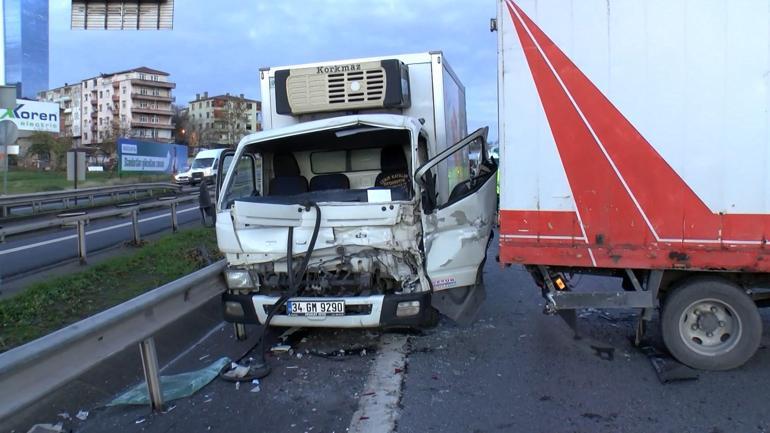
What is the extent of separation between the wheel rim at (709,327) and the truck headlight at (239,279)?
147 inches

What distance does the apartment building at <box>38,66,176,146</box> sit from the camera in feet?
413

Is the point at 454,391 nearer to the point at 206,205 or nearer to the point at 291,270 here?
the point at 291,270

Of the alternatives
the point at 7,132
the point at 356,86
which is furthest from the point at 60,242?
the point at 356,86

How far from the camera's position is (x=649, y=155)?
4684 millimetres

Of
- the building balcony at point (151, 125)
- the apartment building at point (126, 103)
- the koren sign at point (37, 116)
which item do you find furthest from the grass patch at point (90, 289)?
the apartment building at point (126, 103)

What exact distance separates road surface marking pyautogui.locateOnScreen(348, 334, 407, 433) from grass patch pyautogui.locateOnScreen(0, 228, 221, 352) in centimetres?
331

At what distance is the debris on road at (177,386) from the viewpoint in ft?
14.7

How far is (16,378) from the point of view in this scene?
3.01 metres

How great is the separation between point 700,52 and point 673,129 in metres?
0.60

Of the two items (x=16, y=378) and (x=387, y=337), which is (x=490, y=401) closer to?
(x=387, y=337)

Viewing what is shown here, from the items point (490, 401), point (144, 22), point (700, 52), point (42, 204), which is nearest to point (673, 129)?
point (700, 52)

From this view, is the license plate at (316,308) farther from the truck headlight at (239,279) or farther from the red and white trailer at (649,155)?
the red and white trailer at (649,155)

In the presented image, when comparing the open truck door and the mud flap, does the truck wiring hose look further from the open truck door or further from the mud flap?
the mud flap

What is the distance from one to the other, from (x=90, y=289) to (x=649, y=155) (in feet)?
22.2
